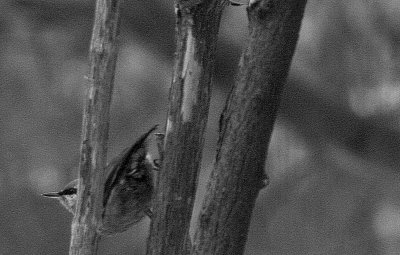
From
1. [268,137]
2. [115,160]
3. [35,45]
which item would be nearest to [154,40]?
[35,45]

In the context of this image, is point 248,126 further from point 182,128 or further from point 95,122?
point 95,122

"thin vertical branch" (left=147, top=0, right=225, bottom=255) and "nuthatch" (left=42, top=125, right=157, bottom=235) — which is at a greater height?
"thin vertical branch" (left=147, top=0, right=225, bottom=255)

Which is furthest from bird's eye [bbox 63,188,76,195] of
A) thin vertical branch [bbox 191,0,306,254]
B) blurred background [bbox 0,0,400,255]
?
thin vertical branch [bbox 191,0,306,254]

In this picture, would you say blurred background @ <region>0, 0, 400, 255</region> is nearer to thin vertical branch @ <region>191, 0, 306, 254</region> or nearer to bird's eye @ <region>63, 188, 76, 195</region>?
bird's eye @ <region>63, 188, 76, 195</region>

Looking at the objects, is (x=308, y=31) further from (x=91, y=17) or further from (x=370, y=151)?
(x=91, y=17)

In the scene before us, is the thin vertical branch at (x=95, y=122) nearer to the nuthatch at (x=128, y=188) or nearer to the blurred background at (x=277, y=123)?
the nuthatch at (x=128, y=188)

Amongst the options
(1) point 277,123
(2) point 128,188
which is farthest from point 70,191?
(1) point 277,123

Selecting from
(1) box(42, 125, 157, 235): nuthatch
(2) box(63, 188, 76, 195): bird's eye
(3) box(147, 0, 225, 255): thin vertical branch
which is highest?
(3) box(147, 0, 225, 255): thin vertical branch
